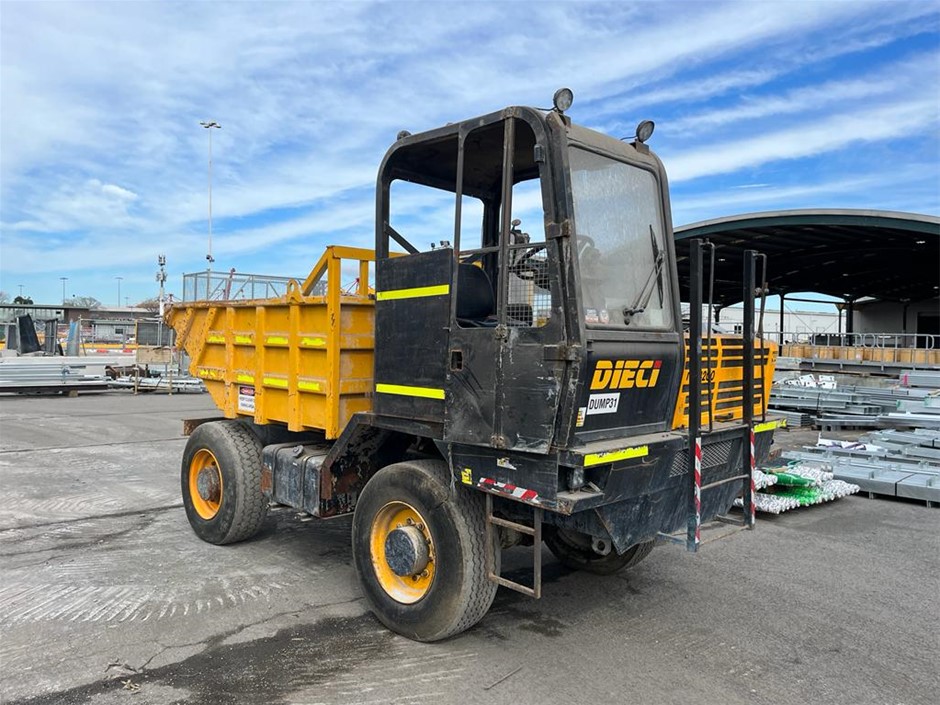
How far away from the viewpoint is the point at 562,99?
12.3 feet

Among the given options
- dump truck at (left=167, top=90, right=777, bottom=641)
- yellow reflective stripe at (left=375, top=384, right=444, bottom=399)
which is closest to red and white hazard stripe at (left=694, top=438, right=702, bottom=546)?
dump truck at (left=167, top=90, right=777, bottom=641)

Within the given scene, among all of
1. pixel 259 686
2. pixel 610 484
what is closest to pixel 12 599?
pixel 259 686

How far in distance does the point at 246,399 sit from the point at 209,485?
0.88 metres

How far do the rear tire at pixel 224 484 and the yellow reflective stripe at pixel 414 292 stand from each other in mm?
2184

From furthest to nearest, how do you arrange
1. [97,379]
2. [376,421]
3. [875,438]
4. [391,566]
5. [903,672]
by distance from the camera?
[97,379] < [875,438] < [376,421] < [391,566] < [903,672]

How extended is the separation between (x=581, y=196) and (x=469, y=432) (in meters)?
1.43

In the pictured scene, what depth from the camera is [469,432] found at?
12.9 ft

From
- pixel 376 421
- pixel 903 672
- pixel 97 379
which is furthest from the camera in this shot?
pixel 97 379

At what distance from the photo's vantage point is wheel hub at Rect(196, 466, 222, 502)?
20.3ft

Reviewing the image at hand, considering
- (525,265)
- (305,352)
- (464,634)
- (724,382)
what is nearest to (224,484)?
(305,352)

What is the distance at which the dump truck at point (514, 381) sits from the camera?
3.65 metres

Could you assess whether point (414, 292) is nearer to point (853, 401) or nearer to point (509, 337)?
point (509, 337)

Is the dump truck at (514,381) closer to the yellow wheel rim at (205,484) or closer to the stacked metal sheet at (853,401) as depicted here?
the yellow wheel rim at (205,484)

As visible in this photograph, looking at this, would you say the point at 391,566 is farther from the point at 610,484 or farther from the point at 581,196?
the point at 581,196
